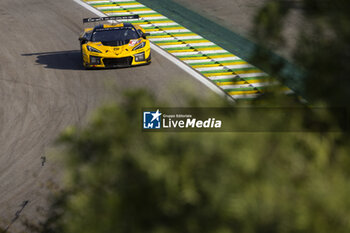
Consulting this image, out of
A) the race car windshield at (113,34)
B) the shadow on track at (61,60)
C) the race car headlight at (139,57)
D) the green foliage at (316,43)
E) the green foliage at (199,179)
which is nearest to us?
the green foliage at (199,179)

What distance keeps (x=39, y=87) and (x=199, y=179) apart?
1314 centimetres

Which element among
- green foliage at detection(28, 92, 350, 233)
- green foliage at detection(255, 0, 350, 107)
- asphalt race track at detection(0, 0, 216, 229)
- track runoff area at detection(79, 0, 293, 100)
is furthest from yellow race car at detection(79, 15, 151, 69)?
green foliage at detection(28, 92, 350, 233)

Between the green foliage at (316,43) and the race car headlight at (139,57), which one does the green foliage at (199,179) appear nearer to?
the green foliage at (316,43)

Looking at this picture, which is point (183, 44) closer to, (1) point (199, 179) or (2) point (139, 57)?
(2) point (139, 57)

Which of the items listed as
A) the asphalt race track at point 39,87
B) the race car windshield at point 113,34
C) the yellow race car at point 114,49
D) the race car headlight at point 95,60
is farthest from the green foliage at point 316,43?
the race car windshield at point 113,34

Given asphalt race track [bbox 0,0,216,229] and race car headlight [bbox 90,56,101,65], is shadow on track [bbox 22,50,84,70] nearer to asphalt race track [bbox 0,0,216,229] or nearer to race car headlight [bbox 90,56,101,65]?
asphalt race track [bbox 0,0,216,229]

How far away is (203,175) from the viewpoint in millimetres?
2828

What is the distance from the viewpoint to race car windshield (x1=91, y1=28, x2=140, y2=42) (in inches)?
638

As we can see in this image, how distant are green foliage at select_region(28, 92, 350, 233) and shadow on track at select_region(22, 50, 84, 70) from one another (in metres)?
13.8

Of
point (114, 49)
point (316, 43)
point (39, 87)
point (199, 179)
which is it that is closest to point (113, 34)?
point (114, 49)

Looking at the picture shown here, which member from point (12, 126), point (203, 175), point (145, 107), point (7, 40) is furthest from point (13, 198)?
point (7, 40)

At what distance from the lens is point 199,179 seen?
2.85m

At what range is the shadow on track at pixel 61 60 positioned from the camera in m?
17.1

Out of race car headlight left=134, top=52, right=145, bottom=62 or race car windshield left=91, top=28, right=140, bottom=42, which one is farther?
race car windshield left=91, top=28, right=140, bottom=42
